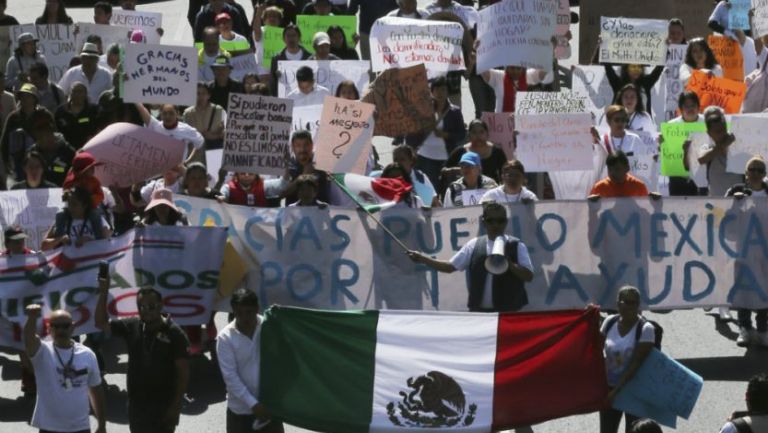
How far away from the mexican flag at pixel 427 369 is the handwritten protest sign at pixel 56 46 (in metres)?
9.26

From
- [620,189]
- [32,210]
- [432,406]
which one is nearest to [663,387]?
[432,406]

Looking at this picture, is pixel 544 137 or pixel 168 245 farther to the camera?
pixel 544 137

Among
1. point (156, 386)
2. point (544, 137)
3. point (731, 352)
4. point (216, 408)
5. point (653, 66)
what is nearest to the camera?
point (156, 386)

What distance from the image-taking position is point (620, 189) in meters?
15.3

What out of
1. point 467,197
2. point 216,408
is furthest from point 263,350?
point 467,197

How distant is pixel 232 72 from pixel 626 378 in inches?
361

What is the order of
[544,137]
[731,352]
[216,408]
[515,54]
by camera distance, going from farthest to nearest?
[515,54] < [544,137] < [731,352] < [216,408]

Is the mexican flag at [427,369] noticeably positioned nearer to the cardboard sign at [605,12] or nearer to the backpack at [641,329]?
the backpack at [641,329]

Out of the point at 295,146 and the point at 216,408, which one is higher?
the point at 295,146

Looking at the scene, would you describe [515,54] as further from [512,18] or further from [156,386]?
[156,386]

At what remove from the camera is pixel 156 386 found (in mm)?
12234

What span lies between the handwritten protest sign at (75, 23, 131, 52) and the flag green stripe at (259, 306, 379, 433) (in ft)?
30.0

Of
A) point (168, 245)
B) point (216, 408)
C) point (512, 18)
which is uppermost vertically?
point (512, 18)

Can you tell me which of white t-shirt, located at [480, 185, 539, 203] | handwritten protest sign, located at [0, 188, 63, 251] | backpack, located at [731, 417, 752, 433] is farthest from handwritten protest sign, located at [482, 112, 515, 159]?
backpack, located at [731, 417, 752, 433]
